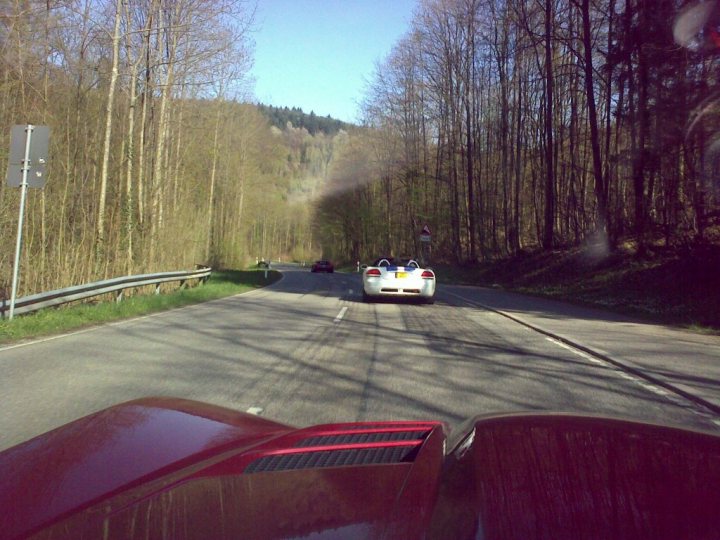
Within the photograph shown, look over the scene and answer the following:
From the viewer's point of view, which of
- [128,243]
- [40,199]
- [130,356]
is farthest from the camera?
[128,243]

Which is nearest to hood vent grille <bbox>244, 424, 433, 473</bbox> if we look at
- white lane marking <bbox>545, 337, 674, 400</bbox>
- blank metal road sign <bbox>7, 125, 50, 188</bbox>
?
white lane marking <bbox>545, 337, 674, 400</bbox>

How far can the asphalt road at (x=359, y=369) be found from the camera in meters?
5.92

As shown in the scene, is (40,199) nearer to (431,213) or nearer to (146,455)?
(146,455)

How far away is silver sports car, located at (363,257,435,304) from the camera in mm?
17625

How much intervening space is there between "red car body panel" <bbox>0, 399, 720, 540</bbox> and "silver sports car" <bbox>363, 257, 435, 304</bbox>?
47.8 feet

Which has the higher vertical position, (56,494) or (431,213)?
(431,213)

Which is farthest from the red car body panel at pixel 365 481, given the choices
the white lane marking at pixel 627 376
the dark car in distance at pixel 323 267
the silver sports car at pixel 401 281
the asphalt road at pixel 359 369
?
the dark car in distance at pixel 323 267

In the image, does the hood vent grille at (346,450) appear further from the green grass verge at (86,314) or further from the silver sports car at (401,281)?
the silver sports car at (401,281)

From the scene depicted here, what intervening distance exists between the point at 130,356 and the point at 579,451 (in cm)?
756

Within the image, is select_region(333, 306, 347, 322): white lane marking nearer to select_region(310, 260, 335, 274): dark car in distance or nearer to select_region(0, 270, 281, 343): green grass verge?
select_region(0, 270, 281, 343): green grass verge

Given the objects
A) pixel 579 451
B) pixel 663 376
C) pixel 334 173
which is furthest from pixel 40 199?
pixel 334 173

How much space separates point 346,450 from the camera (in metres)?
2.68

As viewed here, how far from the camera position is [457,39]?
3950 cm

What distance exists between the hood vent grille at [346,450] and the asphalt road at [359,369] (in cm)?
224
